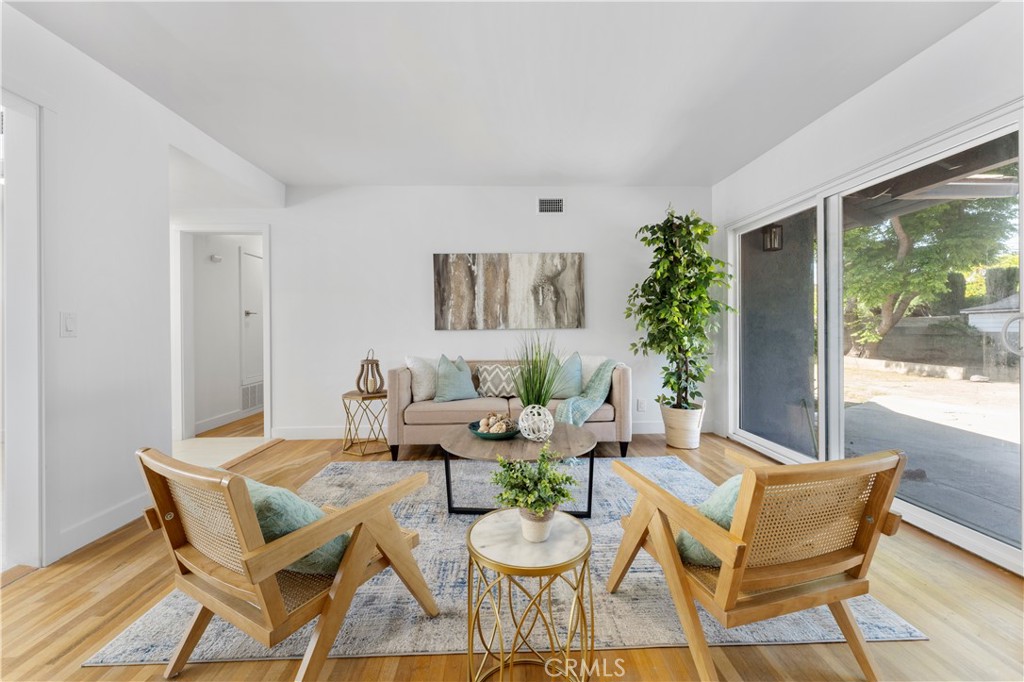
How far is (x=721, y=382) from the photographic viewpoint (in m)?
4.04

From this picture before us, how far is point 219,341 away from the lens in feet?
14.7

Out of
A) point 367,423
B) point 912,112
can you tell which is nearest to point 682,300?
point 912,112

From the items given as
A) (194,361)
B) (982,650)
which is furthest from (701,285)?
(194,361)

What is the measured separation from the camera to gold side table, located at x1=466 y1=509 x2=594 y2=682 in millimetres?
1109

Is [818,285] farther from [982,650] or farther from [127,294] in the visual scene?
[127,294]

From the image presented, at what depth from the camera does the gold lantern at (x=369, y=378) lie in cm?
362

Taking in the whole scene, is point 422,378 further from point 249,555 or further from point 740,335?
point 740,335

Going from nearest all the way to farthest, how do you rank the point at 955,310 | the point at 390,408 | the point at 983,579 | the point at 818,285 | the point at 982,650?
the point at 982,650 → the point at 983,579 → the point at 955,310 → the point at 818,285 → the point at 390,408

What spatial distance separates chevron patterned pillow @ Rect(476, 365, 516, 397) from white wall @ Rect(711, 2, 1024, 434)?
8.57 ft

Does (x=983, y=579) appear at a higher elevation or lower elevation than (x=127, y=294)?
lower

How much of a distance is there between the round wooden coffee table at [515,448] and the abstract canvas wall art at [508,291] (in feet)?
5.65

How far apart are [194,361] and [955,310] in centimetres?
590

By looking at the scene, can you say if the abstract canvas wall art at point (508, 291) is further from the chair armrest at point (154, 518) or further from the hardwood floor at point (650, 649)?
the chair armrest at point (154, 518)

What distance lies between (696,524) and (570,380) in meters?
2.50
